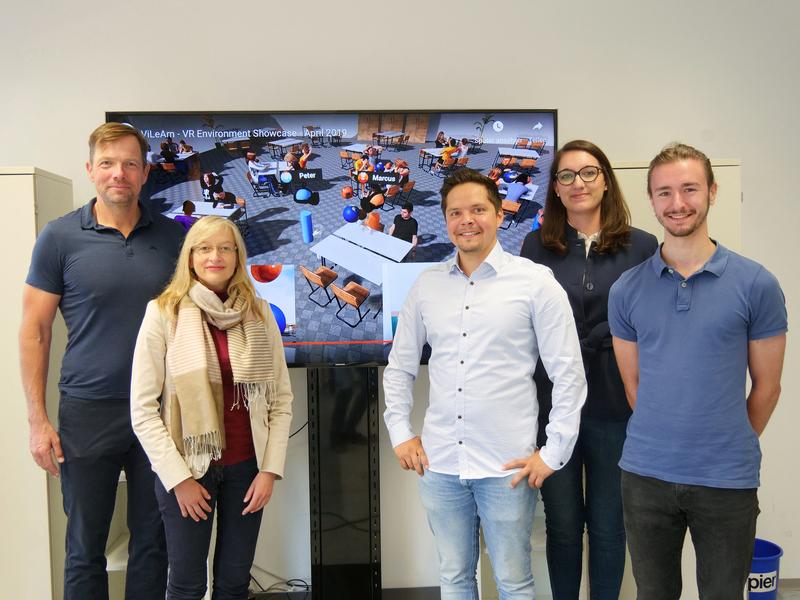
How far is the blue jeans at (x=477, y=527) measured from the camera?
1.69 m

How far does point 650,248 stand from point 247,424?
51.1 inches

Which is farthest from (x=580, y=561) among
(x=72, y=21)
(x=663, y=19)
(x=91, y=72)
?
(x=72, y=21)

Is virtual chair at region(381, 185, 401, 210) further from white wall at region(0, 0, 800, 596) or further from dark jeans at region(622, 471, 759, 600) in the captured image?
dark jeans at region(622, 471, 759, 600)

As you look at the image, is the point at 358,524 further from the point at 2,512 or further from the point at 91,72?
the point at 91,72

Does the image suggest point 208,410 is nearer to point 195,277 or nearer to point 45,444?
point 195,277

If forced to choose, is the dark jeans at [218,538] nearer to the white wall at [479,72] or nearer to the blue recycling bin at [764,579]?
the white wall at [479,72]

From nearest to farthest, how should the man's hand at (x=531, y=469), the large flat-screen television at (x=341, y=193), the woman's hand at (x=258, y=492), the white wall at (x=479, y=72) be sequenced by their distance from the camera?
1. the man's hand at (x=531, y=469)
2. the woman's hand at (x=258, y=492)
3. the large flat-screen television at (x=341, y=193)
4. the white wall at (x=479, y=72)

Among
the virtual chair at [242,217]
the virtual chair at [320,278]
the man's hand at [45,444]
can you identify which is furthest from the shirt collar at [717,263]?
the man's hand at [45,444]

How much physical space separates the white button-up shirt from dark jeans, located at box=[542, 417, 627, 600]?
9.6 inches

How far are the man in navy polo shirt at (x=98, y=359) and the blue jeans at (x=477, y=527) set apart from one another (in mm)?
876

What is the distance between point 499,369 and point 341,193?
1.20 m

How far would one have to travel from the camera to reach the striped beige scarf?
66.3 inches

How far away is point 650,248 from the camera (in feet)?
6.49

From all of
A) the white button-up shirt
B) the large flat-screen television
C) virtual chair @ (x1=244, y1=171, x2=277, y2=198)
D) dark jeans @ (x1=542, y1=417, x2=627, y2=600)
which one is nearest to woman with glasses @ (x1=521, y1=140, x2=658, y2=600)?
dark jeans @ (x1=542, y1=417, x2=627, y2=600)
